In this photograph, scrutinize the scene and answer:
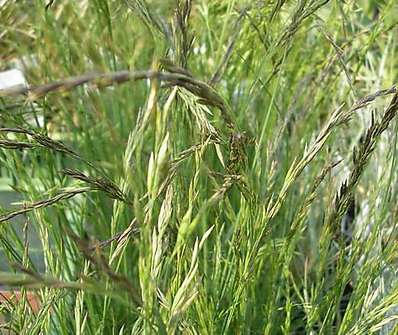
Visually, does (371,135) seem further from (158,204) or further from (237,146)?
(158,204)

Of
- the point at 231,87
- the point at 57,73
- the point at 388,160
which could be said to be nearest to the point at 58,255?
the point at 388,160

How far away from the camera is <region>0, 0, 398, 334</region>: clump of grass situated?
0.63 metres

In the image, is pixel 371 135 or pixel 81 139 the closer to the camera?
pixel 371 135

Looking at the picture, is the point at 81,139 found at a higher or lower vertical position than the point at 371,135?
lower

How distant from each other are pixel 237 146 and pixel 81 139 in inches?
30.7

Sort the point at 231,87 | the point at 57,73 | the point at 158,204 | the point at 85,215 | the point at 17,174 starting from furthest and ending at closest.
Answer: the point at 57,73 < the point at 231,87 < the point at 85,215 < the point at 17,174 < the point at 158,204

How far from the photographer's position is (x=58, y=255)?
39.0 inches

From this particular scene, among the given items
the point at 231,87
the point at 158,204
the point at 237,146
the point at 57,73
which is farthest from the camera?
the point at 57,73

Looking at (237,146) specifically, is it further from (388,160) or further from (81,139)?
(81,139)

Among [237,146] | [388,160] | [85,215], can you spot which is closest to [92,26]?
[85,215]

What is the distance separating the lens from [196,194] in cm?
72

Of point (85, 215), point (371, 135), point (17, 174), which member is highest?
point (371, 135)

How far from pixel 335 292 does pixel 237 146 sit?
0.28 m

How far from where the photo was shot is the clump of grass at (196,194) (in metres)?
0.63
